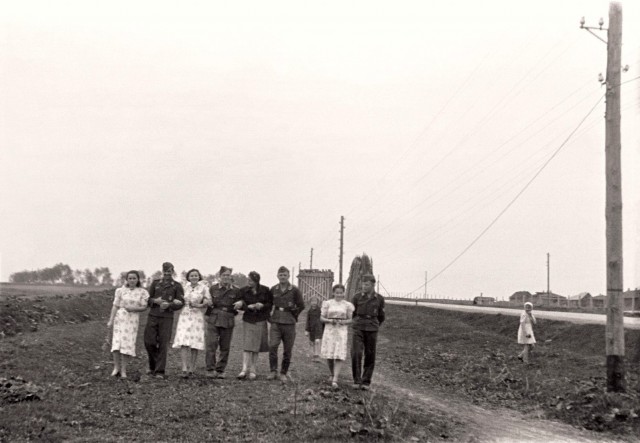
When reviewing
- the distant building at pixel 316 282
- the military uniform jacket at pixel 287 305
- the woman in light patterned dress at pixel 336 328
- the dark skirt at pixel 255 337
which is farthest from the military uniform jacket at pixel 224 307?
the distant building at pixel 316 282

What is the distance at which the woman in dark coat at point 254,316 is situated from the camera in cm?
1102

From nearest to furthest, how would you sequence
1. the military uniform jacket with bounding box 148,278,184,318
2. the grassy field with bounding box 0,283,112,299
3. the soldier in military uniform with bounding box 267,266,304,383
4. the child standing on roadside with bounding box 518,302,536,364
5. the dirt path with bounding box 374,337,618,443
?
the dirt path with bounding box 374,337,618,443 < the military uniform jacket with bounding box 148,278,184,318 < the soldier in military uniform with bounding box 267,266,304,383 < the child standing on roadside with bounding box 518,302,536,364 < the grassy field with bounding box 0,283,112,299

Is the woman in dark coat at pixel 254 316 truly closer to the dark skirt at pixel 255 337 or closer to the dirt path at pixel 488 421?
the dark skirt at pixel 255 337

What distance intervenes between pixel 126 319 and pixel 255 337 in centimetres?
221

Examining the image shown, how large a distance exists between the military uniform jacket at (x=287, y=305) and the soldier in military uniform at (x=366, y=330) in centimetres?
107

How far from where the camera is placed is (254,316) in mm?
11125

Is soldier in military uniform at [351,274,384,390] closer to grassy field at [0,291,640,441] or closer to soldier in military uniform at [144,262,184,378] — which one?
grassy field at [0,291,640,441]

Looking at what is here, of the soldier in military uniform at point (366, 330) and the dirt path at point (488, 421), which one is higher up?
the soldier in military uniform at point (366, 330)

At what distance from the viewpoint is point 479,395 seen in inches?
455

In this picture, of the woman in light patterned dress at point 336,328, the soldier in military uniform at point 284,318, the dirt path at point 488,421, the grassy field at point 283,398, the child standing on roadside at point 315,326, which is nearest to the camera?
the grassy field at point 283,398

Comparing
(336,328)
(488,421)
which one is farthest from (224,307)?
(488,421)

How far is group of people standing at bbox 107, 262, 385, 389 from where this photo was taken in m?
10.6

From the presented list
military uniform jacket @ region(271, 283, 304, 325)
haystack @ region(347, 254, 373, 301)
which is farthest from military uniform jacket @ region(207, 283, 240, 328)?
haystack @ region(347, 254, 373, 301)

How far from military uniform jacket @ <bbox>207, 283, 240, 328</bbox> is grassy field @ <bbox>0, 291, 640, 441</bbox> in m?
1.11
